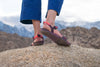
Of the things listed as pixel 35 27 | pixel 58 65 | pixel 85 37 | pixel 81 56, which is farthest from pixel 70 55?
pixel 85 37

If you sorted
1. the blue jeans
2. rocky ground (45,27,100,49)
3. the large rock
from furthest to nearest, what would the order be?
rocky ground (45,27,100,49)
the blue jeans
the large rock

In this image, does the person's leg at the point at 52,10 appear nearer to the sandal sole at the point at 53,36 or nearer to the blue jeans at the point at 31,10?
the sandal sole at the point at 53,36

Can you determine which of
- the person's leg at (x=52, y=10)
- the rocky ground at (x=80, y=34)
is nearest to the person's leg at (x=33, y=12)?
the person's leg at (x=52, y=10)

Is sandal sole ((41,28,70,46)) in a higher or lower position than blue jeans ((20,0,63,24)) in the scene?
lower

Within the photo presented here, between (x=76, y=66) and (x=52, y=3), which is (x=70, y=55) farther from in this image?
(x=52, y=3)

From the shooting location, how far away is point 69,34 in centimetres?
2506

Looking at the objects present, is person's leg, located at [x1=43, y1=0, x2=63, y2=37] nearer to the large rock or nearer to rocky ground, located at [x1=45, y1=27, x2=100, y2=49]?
the large rock

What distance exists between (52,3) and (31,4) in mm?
421

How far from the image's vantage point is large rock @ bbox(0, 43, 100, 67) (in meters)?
→ 2.25

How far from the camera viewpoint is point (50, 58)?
2.35 m

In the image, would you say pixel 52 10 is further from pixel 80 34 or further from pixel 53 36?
pixel 80 34

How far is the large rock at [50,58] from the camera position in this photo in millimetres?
2254

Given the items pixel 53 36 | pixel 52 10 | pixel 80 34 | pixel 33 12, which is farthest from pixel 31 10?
pixel 80 34

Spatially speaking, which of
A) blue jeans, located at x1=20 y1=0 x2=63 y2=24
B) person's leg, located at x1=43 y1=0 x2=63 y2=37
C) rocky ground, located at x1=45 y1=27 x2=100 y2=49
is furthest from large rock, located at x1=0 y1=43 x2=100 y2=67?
rocky ground, located at x1=45 y1=27 x2=100 y2=49
